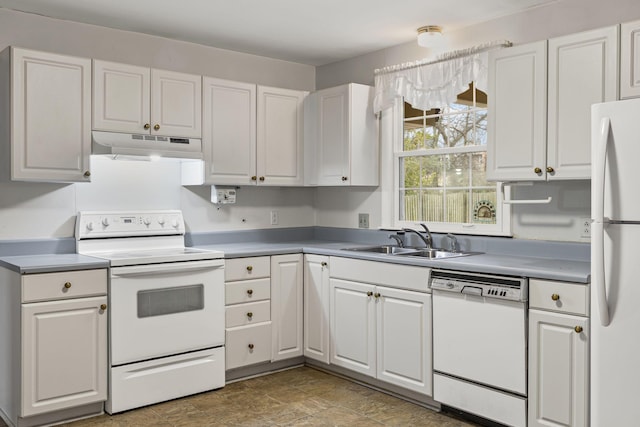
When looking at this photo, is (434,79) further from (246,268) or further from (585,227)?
(246,268)

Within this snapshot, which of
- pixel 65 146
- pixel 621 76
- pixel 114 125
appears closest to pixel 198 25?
pixel 114 125

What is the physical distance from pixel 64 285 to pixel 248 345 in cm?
130

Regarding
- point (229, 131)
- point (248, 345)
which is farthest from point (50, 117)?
point (248, 345)

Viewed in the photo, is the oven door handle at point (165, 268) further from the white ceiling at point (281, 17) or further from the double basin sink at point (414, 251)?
the white ceiling at point (281, 17)

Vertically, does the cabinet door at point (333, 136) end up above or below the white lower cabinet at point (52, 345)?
above

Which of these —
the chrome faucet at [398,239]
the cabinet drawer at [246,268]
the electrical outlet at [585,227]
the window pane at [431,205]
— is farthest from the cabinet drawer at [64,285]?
the electrical outlet at [585,227]

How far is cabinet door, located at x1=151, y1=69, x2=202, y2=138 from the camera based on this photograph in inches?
149

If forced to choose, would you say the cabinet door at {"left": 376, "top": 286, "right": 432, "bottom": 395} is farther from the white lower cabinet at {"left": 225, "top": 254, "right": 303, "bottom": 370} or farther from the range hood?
the range hood

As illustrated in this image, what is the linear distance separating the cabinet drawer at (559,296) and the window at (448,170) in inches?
35.8

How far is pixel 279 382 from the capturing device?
393 centimetres

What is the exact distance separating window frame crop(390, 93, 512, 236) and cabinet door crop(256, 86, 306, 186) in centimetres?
75

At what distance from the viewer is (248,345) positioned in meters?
3.94

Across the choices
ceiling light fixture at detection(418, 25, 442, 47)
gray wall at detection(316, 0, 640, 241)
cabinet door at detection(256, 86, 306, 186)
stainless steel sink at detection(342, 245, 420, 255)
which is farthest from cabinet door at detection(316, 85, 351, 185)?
ceiling light fixture at detection(418, 25, 442, 47)

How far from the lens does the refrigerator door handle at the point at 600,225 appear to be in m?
2.40
